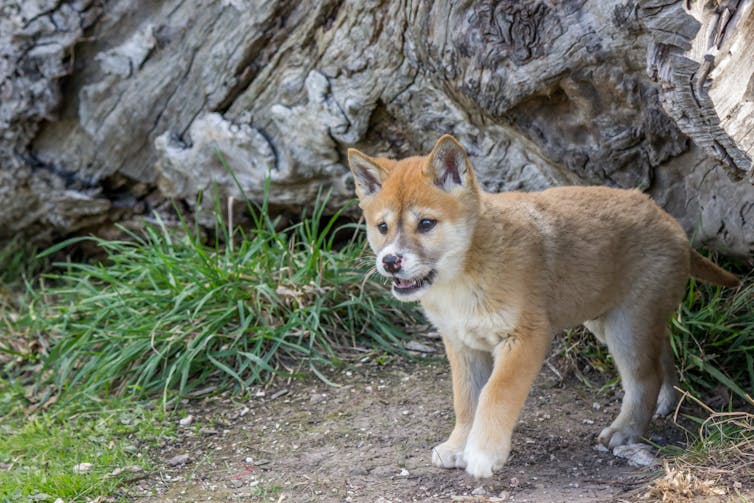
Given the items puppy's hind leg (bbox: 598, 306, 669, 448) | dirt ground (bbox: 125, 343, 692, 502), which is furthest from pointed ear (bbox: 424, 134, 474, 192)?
dirt ground (bbox: 125, 343, 692, 502)

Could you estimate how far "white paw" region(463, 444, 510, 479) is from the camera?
4.25 meters

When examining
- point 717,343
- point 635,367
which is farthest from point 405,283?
point 717,343

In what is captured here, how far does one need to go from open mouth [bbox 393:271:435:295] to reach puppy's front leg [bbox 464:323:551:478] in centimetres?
48

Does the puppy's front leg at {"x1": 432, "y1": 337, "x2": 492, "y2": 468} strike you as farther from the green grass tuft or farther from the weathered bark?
the weathered bark

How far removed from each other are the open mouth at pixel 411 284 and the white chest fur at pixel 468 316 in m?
0.08

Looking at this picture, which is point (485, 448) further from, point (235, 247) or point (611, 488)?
point (235, 247)

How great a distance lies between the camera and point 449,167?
181 inches

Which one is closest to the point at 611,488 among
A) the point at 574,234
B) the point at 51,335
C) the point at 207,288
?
the point at 574,234

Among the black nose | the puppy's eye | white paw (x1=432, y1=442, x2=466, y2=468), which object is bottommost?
white paw (x1=432, y1=442, x2=466, y2=468)

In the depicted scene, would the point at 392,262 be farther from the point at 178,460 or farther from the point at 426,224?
the point at 178,460

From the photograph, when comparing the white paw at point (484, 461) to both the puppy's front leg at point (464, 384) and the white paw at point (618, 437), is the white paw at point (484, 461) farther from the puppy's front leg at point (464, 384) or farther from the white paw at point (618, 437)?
the white paw at point (618, 437)

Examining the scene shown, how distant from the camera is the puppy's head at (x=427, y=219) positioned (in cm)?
443

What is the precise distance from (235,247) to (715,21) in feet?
Result: 14.4

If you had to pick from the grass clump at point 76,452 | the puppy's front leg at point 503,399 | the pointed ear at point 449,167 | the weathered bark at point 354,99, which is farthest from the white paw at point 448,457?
the weathered bark at point 354,99
